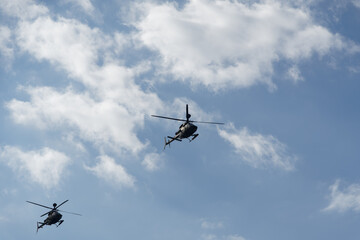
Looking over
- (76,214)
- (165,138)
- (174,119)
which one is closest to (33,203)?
(76,214)

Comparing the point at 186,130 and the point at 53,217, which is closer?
the point at 186,130

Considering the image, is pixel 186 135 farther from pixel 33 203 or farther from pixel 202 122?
pixel 33 203

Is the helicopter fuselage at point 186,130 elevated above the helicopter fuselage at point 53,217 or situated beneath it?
elevated above

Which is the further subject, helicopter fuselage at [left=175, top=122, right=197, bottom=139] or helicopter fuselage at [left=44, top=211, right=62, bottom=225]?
helicopter fuselage at [left=44, top=211, right=62, bottom=225]

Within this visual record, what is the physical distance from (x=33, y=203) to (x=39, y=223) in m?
5.98

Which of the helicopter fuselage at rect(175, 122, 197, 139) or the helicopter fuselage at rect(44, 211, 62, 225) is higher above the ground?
the helicopter fuselage at rect(175, 122, 197, 139)

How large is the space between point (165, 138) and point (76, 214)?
24253 millimetres

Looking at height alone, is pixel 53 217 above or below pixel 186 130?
below

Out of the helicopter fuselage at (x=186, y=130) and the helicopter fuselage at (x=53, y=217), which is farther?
the helicopter fuselage at (x=53, y=217)

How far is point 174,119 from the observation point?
61250mm

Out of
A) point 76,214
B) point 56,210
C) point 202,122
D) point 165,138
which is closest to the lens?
point 202,122

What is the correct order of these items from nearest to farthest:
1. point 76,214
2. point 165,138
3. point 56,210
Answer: point 165,138 < point 76,214 < point 56,210

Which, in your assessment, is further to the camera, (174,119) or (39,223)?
(39,223)

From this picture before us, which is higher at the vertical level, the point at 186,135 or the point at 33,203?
the point at 186,135
